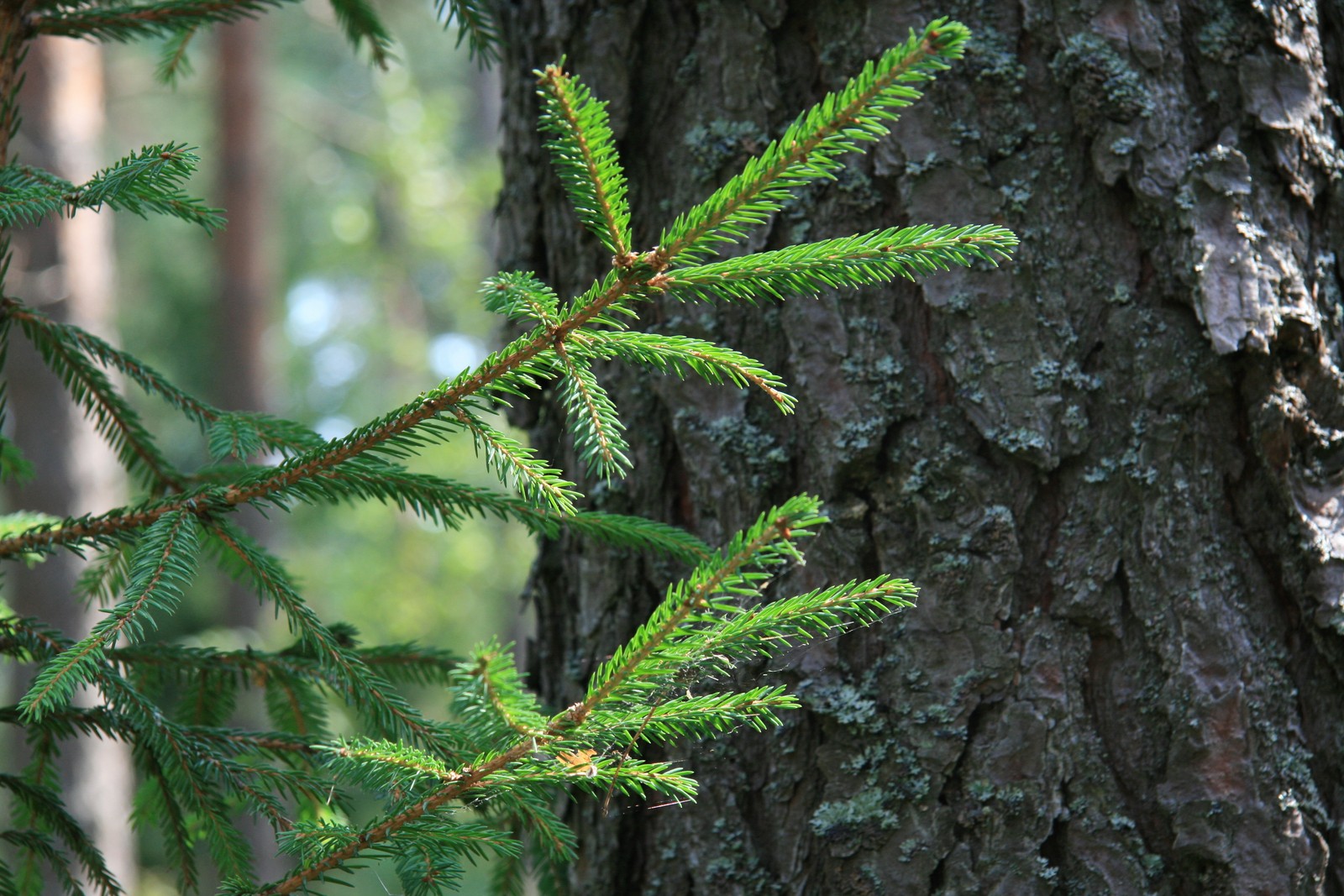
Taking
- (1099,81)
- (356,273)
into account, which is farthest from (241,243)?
(1099,81)

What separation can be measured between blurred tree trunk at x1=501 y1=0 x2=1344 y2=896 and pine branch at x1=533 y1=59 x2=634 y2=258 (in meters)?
0.54

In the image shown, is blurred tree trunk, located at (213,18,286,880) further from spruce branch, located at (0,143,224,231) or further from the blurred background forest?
spruce branch, located at (0,143,224,231)

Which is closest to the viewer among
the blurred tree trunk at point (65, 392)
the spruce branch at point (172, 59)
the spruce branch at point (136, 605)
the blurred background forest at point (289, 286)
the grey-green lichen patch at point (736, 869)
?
the spruce branch at point (136, 605)

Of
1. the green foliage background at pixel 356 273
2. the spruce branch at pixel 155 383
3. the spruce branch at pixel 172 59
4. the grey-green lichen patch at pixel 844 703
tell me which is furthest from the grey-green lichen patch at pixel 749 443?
the green foliage background at pixel 356 273

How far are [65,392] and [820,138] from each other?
4951mm

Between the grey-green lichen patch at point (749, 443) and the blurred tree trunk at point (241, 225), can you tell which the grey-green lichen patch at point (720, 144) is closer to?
the grey-green lichen patch at point (749, 443)

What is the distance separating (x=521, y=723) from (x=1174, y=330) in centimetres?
92

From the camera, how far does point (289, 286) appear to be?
1274 centimetres

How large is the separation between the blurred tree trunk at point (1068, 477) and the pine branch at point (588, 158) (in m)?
0.54

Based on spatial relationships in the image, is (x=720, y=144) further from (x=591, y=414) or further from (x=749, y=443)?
(x=591, y=414)

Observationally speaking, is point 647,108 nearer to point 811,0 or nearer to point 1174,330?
point 811,0

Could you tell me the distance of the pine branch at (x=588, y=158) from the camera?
0.74 meters

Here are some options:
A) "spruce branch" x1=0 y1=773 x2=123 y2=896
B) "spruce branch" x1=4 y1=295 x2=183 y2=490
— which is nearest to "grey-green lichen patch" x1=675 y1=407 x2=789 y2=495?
"spruce branch" x1=4 y1=295 x2=183 y2=490

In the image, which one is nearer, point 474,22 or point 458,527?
point 458,527
